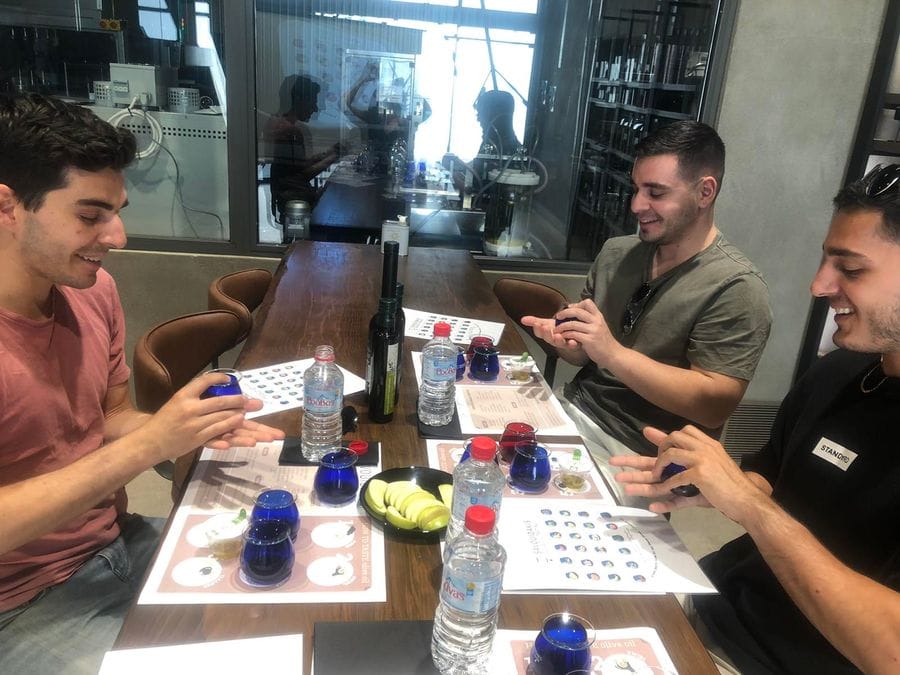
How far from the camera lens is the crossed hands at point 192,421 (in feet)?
3.73

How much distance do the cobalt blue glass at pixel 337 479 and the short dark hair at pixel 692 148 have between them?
4.40ft

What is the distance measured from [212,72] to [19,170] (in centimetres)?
207

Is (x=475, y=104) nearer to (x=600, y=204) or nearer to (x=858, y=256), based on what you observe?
(x=600, y=204)

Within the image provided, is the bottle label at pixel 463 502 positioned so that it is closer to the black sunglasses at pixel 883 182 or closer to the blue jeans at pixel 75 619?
the blue jeans at pixel 75 619

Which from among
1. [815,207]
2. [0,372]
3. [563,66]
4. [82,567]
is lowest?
[82,567]

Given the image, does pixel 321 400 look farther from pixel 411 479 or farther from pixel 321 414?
pixel 411 479

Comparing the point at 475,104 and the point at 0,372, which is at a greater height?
the point at 475,104

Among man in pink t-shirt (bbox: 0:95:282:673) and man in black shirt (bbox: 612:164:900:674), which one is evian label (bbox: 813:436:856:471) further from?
man in pink t-shirt (bbox: 0:95:282:673)

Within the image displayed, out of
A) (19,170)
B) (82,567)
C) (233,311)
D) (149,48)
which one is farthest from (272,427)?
(149,48)

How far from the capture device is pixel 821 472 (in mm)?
1297

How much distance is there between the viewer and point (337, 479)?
45.1 inches

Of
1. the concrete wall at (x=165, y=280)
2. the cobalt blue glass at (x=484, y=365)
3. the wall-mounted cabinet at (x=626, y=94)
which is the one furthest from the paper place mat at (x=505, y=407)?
the wall-mounted cabinet at (x=626, y=94)

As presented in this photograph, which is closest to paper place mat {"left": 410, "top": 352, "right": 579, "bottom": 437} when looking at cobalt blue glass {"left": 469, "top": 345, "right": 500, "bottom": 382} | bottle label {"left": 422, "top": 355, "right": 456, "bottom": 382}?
cobalt blue glass {"left": 469, "top": 345, "right": 500, "bottom": 382}

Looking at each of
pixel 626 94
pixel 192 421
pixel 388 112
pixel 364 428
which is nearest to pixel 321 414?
pixel 364 428
